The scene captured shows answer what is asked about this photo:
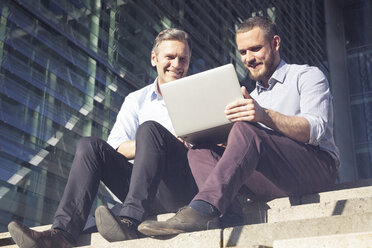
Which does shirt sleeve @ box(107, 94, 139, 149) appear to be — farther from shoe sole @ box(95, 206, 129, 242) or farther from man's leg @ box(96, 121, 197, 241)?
shoe sole @ box(95, 206, 129, 242)

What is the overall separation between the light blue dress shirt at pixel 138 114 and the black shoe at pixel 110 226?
31.7 inches

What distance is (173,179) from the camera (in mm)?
2525

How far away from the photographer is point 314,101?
2.47m

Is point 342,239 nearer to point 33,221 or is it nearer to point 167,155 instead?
point 167,155

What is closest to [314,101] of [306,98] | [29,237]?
[306,98]

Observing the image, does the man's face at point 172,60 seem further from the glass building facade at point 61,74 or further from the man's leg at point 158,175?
the glass building facade at point 61,74

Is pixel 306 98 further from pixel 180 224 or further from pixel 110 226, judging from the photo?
pixel 110 226

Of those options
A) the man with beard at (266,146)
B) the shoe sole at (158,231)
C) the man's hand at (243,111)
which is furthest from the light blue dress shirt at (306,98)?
the shoe sole at (158,231)

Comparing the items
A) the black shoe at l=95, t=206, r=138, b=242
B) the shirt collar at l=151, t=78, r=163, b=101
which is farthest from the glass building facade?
the black shoe at l=95, t=206, r=138, b=242

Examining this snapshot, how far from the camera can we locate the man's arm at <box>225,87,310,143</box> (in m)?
2.18

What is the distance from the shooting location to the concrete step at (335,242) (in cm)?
143

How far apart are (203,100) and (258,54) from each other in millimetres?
620

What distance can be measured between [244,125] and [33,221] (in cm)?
152

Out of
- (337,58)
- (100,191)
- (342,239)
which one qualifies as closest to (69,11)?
(100,191)
